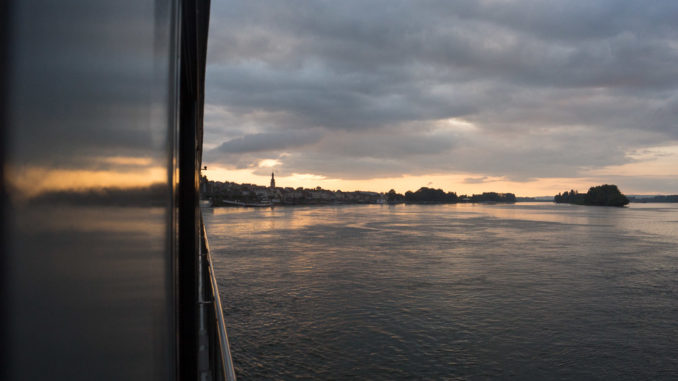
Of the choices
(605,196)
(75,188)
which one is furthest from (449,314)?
(605,196)

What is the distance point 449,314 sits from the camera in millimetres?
14281

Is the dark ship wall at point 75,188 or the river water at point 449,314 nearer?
the dark ship wall at point 75,188

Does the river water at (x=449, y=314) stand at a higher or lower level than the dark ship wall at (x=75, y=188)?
lower

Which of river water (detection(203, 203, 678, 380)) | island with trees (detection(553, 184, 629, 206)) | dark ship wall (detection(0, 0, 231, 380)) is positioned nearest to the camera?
dark ship wall (detection(0, 0, 231, 380))

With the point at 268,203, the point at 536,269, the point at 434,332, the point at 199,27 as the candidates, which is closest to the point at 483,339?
the point at 434,332

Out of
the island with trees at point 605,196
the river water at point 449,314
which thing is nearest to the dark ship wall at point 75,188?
the river water at point 449,314

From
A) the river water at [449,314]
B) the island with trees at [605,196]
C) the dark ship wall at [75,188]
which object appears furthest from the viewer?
the island with trees at [605,196]

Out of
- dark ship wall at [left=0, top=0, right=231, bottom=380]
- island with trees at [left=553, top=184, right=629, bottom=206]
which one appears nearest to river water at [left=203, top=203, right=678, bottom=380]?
dark ship wall at [left=0, top=0, right=231, bottom=380]

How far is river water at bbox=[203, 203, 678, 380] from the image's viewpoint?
37.4ft

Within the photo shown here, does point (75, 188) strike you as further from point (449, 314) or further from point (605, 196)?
point (605, 196)

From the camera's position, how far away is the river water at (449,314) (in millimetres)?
11391

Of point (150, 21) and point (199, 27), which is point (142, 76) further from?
point (199, 27)

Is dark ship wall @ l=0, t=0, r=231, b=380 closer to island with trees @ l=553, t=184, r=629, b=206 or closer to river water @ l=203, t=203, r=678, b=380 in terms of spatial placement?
river water @ l=203, t=203, r=678, b=380

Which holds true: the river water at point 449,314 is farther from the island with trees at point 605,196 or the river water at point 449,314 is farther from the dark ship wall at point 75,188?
the island with trees at point 605,196
